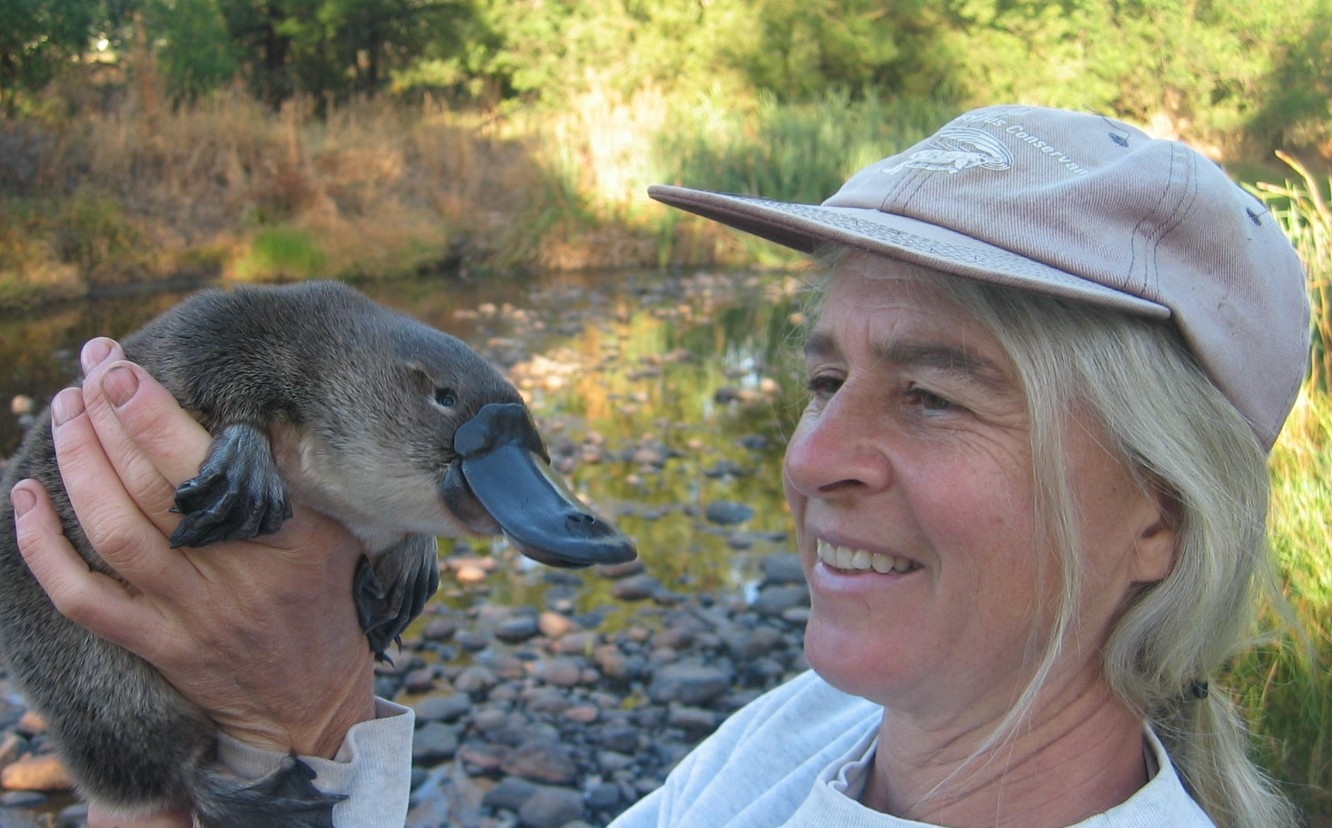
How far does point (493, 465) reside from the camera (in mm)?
1745

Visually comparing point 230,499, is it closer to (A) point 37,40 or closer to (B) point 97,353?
(B) point 97,353

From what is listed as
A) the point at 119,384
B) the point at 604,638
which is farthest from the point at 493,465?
the point at 604,638

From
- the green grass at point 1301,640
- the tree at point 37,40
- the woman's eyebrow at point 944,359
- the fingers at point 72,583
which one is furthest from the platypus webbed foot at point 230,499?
the tree at point 37,40

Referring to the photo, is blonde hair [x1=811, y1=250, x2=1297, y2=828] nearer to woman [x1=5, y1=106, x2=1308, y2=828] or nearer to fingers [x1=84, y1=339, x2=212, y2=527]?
woman [x1=5, y1=106, x2=1308, y2=828]

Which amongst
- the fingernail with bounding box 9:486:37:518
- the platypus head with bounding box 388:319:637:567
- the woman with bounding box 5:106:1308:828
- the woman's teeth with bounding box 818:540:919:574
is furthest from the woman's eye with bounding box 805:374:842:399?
the fingernail with bounding box 9:486:37:518

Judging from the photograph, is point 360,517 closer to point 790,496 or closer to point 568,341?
point 790,496

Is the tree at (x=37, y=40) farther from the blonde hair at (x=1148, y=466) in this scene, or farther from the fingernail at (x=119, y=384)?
the blonde hair at (x=1148, y=466)

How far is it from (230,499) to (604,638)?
286 centimetres

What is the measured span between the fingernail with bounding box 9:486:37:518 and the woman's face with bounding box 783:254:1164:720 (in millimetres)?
1074

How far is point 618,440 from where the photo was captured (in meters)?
6.37

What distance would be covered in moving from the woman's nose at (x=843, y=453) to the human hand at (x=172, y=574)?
0.73m

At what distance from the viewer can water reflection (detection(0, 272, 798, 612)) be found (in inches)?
193

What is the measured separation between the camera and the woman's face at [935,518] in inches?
48.9

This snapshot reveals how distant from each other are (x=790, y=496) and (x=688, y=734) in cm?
232
